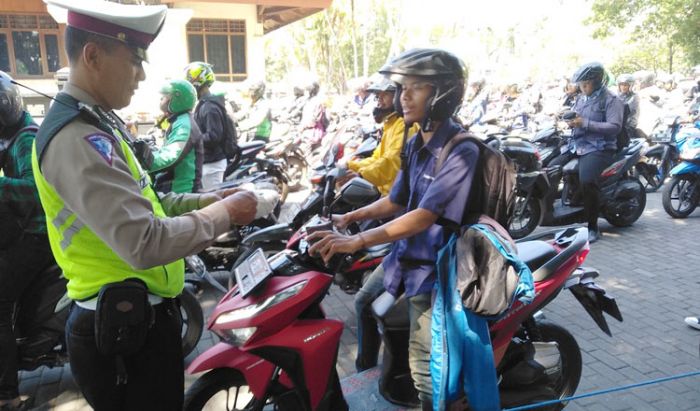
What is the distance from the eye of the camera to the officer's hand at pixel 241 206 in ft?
5.37

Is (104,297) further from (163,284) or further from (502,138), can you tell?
(502,138)

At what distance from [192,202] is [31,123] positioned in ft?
4.50

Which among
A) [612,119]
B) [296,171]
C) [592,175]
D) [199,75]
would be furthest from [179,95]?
[296,171]

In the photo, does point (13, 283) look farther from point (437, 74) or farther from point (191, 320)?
point (437, 74)

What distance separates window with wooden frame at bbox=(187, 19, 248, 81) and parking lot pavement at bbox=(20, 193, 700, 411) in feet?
48.1

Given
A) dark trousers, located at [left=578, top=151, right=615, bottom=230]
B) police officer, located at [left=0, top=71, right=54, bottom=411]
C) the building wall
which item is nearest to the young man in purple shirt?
police officer, located at [left=0, top=71, right=54, bottom=411]

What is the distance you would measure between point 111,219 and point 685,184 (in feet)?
25.5

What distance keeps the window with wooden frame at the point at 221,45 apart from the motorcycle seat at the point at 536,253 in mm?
16671

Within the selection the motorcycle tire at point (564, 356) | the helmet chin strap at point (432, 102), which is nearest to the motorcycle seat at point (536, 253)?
the motorcycle tire at point (564, 356)

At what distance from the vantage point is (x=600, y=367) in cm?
341

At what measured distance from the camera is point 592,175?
593 centimetres

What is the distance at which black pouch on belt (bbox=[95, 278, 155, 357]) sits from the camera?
1588 mm

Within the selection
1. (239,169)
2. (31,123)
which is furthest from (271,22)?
(31,123)

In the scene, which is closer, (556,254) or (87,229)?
(87,229)
